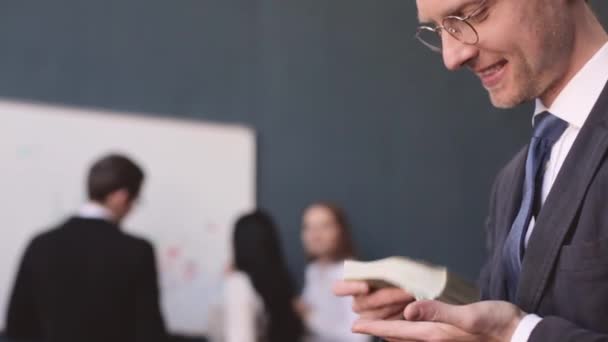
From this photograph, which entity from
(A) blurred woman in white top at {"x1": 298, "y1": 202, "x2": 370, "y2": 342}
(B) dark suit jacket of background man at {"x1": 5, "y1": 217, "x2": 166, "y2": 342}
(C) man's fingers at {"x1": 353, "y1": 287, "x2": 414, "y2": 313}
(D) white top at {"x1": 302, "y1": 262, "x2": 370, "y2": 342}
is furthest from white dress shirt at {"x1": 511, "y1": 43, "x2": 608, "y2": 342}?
(A) blurred woman in white top at {"x1": 298, "y1": 202, "x2": 370, "y2": 342}

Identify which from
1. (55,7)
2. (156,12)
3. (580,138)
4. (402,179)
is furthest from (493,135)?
(580,138)

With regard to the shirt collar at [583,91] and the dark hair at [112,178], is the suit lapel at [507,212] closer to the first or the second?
the shirt collar at [583,91]

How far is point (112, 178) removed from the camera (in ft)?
11.0

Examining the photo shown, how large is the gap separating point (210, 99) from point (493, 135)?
1.85 meters

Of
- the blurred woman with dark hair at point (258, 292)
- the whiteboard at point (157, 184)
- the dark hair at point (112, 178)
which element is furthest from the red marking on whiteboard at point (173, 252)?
the dark hair at point (112, 178)

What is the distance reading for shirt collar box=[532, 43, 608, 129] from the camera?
4.33 ft

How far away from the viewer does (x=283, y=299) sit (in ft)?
12.8

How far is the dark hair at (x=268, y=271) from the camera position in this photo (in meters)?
3.85

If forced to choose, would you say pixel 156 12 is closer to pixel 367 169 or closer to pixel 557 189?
pixel 367 169

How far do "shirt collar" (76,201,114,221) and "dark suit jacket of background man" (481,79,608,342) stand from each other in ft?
7.57

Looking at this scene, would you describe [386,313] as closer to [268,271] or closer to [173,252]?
[268,271]

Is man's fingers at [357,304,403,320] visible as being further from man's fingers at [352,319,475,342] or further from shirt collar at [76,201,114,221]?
shirt collar at [76,201,114,221]

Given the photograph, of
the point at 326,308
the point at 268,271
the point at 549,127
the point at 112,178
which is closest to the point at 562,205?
the point at 549,127

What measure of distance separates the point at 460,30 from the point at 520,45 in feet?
0.35
